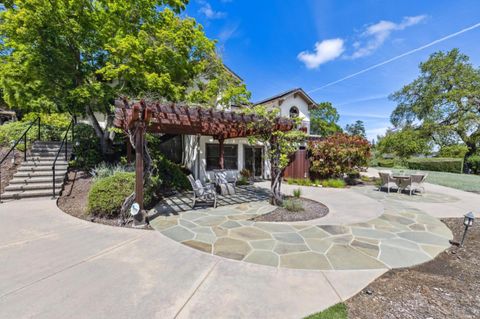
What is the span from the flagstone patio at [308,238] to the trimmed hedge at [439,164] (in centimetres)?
1877

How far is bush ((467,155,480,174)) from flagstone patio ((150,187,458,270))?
19.9 metres

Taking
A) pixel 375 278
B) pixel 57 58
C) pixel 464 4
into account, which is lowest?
pixel 375 278

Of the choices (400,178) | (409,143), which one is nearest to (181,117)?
(400,178)

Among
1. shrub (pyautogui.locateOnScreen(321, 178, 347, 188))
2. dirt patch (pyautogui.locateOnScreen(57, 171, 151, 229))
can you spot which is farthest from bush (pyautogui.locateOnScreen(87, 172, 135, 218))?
shrub (pyautogui.locateOnScreen(321, 178, 347, 188))

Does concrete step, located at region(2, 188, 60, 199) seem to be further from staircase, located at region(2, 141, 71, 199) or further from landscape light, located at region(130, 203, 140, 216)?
landscape light, located at region(130, 203, 140, 216)

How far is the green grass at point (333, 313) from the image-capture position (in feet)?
6.73

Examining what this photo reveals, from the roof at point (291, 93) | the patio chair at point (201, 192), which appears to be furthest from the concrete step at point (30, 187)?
the roof at point (291, 93)

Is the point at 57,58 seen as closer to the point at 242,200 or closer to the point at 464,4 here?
the point at 242,200

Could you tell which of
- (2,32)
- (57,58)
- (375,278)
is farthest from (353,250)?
(2,32)

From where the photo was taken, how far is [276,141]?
6258 millimetres

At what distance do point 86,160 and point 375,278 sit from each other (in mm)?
11048

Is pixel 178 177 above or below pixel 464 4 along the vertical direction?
below

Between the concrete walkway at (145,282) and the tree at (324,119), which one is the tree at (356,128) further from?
the concrete walkway at (145,282)

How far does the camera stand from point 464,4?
6906mm
